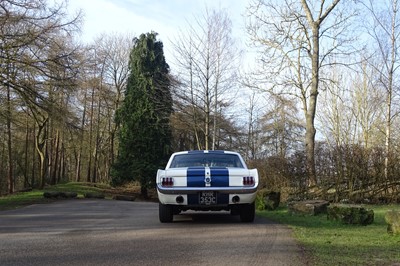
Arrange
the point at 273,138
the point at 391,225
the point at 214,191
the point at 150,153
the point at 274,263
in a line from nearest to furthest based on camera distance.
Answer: the point at 274,263, the point at 391,225, the point at 214,191, the point at 150,153, the point at 273,138

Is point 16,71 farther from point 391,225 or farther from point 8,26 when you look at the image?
point 391,225

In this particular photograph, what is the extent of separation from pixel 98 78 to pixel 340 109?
938 inches

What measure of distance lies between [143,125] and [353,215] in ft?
91.0

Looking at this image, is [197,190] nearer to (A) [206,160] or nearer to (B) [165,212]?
(B) [165,212]

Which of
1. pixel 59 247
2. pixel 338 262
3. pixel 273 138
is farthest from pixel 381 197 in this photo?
pixel 273 138

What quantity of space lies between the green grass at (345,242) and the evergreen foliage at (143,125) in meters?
25.5

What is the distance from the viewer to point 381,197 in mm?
14695

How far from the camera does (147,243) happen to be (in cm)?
653

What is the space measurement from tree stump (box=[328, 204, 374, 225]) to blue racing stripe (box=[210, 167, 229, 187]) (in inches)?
108

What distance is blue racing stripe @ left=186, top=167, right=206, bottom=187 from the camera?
832 centimetres

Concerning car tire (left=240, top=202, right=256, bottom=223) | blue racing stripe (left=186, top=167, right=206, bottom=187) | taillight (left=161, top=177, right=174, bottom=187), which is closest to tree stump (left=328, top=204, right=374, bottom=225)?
car tire (left=240, top=202, right=256, bottom=223)

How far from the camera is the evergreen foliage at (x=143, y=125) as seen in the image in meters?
34.5

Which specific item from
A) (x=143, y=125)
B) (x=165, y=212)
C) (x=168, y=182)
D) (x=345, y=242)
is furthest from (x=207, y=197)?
(x=143, y=125)

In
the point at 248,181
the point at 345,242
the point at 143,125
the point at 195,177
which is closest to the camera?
the point at 345,242
